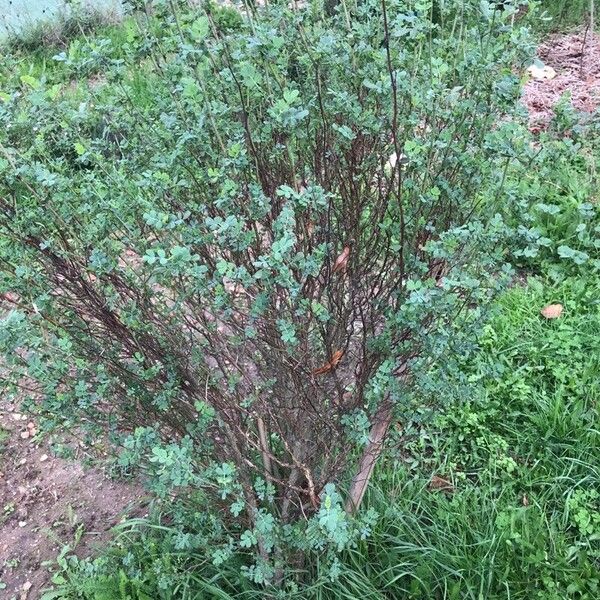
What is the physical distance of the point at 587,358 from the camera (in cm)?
315

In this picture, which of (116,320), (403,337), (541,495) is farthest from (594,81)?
(116,320)

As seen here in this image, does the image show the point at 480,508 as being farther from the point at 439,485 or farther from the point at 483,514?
the point at 439,485

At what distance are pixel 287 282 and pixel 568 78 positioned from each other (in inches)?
185

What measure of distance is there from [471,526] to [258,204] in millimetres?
1568

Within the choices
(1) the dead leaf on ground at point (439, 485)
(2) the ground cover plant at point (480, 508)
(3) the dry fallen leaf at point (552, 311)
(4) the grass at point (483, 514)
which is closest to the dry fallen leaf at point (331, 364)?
(2) the ground cover plant at point (480, 508)

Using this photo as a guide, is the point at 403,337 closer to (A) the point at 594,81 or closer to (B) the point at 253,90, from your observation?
(B) the point at 253,90

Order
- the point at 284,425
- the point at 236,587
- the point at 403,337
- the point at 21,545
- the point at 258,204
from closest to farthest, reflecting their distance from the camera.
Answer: the point at 258,204
the point at 403,337
the point at 284,425
the point at 236,587
the point at 21,545

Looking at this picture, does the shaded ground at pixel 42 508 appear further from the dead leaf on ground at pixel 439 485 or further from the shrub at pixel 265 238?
the dead leaf on ground at pixel 439 485

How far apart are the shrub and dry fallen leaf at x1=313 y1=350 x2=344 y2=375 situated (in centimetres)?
2

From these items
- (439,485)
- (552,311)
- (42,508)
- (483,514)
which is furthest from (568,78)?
(42,508)

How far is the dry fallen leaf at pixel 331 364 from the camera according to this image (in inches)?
78.9

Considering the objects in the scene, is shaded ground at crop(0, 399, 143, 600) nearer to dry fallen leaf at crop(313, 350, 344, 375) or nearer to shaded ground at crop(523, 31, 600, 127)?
dry fallen leaf at crop(313, 350, 344, 375)

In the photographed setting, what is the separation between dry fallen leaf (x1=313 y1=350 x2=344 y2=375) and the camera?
78.9 inches

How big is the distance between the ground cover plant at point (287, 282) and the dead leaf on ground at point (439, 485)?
0.09m
